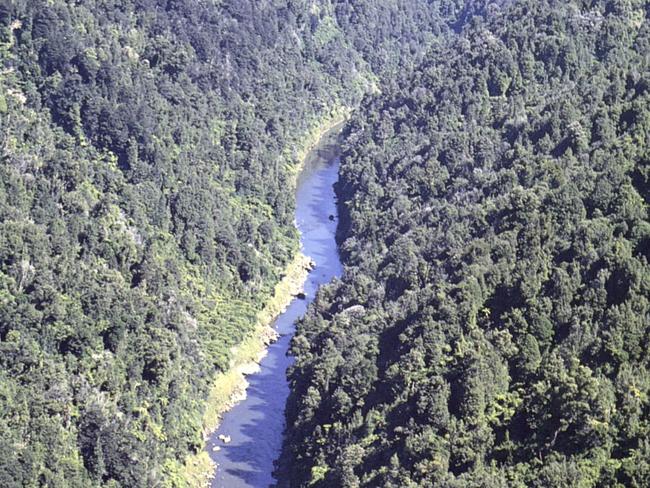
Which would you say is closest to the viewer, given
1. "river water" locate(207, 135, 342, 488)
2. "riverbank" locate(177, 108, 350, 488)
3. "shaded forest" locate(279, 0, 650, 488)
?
"shaded forest" locate(279, 0, 650, 488)

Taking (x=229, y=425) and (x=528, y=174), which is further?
(x=528, y=174)

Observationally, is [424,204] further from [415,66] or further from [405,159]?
[415,66]

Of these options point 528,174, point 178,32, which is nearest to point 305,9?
point 178,32

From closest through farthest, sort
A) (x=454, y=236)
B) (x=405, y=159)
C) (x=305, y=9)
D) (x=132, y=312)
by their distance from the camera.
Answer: (x=132, y=312), (x=454, y=236), (x=405, y=159), (x=305, y=9)

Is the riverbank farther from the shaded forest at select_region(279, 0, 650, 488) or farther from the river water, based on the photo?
the shaded forest at select_region(279, 0, 650, 488)

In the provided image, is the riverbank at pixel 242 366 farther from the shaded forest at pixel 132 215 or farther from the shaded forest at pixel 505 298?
the shaded forest at pixel 505 298

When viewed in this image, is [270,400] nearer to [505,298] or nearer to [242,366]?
[242,366]

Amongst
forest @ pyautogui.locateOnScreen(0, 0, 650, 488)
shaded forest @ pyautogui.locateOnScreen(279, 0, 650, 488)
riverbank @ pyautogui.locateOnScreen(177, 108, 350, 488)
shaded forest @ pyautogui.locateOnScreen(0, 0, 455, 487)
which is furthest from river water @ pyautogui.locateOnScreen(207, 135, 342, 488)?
shaded forest @ pyautogui.locateOnScreen(0, 0, 455, 487)
